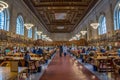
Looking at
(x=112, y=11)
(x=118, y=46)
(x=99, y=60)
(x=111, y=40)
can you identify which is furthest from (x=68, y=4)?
(x=99, y=60)

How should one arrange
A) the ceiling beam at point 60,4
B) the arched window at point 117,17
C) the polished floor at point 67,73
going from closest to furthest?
the polished floor at point 67,73, the arched window at point 117,17, the ceiling beam at point 60,4

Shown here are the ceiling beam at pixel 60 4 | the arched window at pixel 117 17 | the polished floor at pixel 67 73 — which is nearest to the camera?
the polished floor at pixel 67 73

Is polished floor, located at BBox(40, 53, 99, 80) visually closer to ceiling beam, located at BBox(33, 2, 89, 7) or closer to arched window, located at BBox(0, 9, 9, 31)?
arched window, located at BBox(0, 9, 9, 31)

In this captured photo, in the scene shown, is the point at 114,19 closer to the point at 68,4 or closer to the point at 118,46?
the point at 118,46

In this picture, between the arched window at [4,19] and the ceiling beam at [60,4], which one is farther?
the ceiling beam at [60,4]

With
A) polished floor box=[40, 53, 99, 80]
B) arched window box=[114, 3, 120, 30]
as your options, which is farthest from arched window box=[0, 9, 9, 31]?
arched window box=[114, 3, 120, 30]

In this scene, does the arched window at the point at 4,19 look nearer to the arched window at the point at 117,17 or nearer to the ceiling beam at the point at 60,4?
the ceiling beam at the point at 60,4

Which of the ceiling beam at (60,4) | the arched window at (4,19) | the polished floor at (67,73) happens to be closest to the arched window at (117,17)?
the ceiling beam at (60,4)

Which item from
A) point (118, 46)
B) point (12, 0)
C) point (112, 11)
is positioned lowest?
point (118, 46)

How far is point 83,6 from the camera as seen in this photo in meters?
21.2

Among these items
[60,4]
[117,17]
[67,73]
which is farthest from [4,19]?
[117,17]

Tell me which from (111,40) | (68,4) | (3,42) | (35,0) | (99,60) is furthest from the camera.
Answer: (68,4)

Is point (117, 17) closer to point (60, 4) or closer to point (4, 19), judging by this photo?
point (60, 4)

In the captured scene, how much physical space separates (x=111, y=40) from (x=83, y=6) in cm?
715
